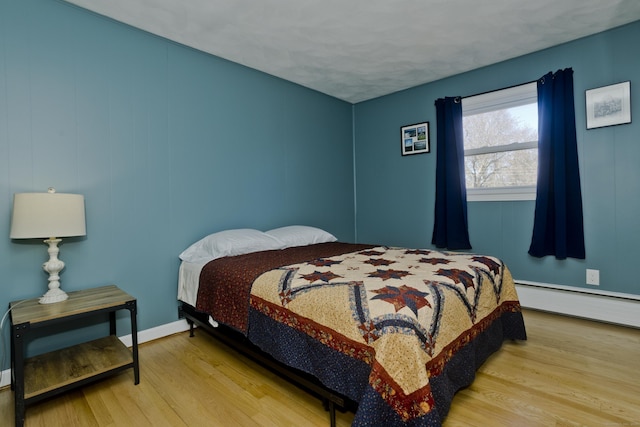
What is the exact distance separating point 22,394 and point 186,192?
5.35 ft

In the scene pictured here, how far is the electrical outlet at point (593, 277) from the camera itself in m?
2.77

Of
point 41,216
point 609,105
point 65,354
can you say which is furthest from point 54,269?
point 609,105

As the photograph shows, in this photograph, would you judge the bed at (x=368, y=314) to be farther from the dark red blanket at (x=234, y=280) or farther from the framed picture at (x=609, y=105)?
the framed picture at (x=609, y=105)

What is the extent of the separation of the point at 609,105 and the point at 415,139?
5.69 feet

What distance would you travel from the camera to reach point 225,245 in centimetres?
258

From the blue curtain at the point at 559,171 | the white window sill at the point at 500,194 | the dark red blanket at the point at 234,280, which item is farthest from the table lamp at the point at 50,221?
the blue curtain at the point at 559,171

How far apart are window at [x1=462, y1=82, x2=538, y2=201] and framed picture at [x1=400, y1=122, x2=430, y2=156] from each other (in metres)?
0.43

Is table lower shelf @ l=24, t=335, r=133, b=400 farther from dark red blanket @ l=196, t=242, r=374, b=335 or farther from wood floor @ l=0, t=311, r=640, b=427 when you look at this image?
dark red blanket @ l=196, t=242, r=374, b=335

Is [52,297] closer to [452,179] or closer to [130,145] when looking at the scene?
[130,145]

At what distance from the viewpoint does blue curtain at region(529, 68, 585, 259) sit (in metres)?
2.82

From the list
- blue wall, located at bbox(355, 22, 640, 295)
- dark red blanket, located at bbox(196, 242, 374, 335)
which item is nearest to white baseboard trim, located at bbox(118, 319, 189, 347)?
dark red blanket, located at bbox(196, 242, 374, 335)

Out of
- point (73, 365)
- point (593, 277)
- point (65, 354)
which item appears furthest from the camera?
point (593, 277)

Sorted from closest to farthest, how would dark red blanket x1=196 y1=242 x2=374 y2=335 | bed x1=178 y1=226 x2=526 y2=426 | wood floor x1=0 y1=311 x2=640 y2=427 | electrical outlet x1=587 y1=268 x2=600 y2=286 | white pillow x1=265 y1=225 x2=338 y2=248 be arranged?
bed x1=178 y1=226 x2=526 y2=426 < wood floor x1=0 y1=311 x2=640 y2=427 < dark red blanket x1=196 y1=242 x2=374 y2=335 < electrical outlet x1=587 y1=268 x2=600 y2=286 < white pillow x1=265 y1=225 x2=338 y2=248

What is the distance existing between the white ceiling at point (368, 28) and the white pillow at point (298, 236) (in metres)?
1.63
